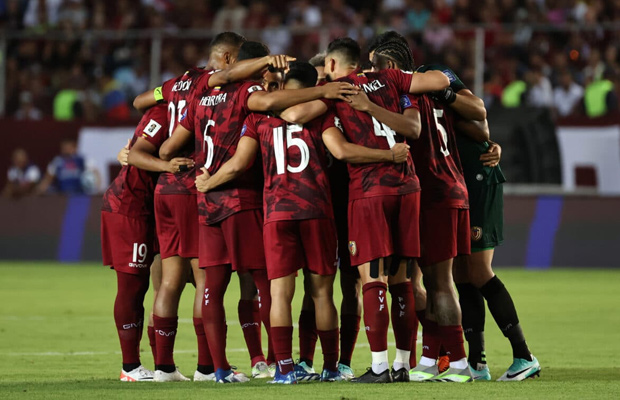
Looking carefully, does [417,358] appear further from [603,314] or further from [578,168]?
[578,168]

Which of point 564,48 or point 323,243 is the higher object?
point 564,48

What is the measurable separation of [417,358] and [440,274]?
5.30ft

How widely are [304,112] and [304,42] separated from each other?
12671mm

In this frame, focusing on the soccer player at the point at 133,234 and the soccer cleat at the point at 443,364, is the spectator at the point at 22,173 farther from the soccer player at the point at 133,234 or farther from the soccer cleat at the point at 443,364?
the soccer cleat at the point at 443,364

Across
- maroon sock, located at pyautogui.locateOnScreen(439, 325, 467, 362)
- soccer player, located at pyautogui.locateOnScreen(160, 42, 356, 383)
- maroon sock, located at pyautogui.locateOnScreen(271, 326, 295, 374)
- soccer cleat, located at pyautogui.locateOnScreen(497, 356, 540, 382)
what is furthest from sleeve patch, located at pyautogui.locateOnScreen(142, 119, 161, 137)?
soccer cleat, located at pyautogui.locateOnScreen(497, 356, 540, 382)

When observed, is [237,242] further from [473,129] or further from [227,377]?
[473,129]

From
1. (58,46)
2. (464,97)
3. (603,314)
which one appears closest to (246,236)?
(464,97)

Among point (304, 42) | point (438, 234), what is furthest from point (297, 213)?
point (304, 42)

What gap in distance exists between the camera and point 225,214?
8422 millimetres

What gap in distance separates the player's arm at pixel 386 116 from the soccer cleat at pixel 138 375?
246 centimetres

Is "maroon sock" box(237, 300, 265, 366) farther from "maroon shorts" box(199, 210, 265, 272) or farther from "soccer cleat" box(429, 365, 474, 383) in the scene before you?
"soccer cleat" box(429, 365, 474, 383)

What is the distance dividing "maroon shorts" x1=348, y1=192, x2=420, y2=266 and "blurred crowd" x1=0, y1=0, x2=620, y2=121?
39.2 feet

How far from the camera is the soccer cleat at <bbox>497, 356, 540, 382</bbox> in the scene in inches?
338

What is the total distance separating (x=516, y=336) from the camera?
883cm
